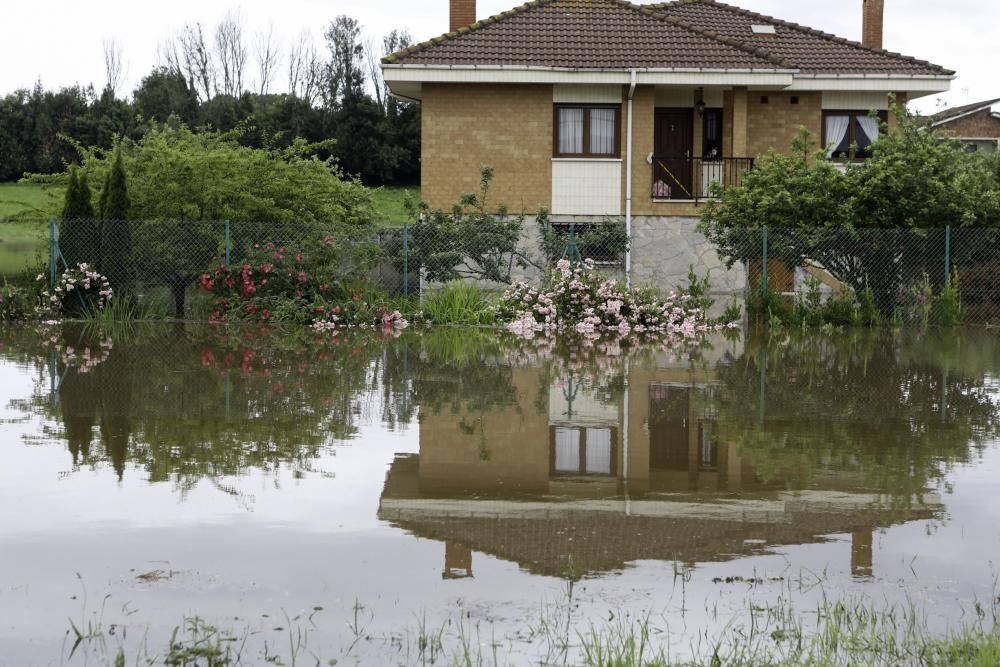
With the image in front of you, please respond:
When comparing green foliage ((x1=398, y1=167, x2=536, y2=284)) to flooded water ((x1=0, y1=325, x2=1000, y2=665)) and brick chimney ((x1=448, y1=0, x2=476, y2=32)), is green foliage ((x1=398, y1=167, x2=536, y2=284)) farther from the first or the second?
flooded water ((x1=0, y1=325, x2=1000, y2=665))

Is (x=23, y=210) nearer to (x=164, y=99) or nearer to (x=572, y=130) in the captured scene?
(x=572, y=130)

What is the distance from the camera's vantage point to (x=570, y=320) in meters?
21.7

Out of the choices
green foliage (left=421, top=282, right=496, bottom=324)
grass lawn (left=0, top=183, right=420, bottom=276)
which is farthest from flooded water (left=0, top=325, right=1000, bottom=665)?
grass lawn (left=0, top=183, right=420, bottom=276)

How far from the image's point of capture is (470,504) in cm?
766

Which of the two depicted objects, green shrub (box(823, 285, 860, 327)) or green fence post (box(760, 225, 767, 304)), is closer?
green shrub (box(823, 285, 860, 327))

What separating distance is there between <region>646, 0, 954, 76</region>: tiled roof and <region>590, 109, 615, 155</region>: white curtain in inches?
176

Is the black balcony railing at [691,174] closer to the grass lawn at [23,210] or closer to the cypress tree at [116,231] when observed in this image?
the grass lawn at [23,210]

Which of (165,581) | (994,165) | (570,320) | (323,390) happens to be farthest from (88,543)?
(994,165)

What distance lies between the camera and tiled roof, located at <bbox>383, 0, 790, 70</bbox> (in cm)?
2722

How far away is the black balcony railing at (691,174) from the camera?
2794cm

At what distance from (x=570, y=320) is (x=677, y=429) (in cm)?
1109

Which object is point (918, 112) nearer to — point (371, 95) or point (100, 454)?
point (100, 454)

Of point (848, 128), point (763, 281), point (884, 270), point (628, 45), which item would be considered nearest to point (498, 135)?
point (628, 45)

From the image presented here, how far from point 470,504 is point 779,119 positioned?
2306 centimetres
